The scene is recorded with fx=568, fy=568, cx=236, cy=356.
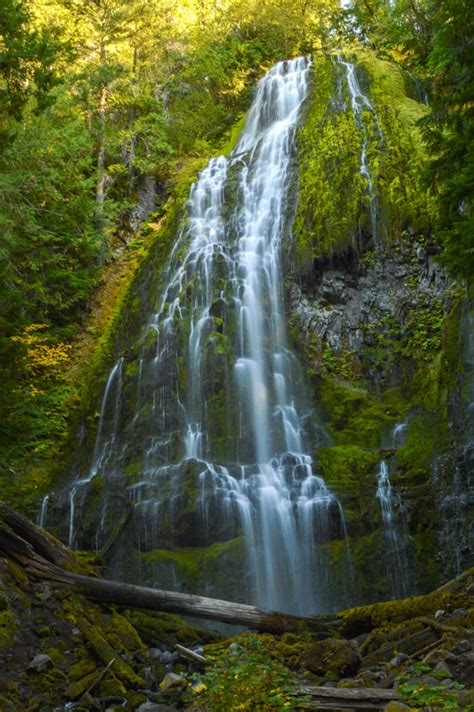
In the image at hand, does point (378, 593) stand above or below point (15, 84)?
below

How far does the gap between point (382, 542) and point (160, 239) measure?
11.9 meters

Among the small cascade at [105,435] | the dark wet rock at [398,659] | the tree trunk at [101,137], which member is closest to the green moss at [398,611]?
the dark wet rock at [398,659]

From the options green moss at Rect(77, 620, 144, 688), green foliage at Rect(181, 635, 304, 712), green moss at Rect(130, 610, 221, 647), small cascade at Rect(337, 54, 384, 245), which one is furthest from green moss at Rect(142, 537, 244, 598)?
small cascade at Rect(337, 54, 384, 245)

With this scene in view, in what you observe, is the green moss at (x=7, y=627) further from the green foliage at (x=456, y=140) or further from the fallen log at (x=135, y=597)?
the green foliage at (x=456, y=140)

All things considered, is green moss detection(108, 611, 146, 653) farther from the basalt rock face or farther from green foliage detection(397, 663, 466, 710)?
green foliage detection(397, 663, 466, 710)

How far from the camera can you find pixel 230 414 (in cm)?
1288

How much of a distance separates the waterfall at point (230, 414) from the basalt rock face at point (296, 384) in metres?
0.04

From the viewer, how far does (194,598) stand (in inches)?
274

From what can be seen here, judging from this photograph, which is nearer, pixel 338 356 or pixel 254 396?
pixel 254 396

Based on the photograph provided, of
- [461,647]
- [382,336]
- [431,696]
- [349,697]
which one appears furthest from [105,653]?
[382,336]

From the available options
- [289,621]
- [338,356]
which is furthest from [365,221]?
[289,621]

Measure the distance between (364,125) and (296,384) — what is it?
871 cm

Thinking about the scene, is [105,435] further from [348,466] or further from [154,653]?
[154,653]

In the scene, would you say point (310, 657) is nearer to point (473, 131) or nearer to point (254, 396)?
point (473, 131)
